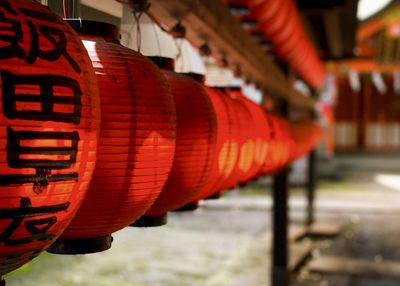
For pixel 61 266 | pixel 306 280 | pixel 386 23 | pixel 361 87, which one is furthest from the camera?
pixel 361 87

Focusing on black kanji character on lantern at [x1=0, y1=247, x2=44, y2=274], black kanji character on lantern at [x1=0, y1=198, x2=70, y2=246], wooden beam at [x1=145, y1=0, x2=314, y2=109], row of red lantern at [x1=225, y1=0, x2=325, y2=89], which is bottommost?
black kanji character on lantern at [x1=0, y1=247, x2=44, y2=274]

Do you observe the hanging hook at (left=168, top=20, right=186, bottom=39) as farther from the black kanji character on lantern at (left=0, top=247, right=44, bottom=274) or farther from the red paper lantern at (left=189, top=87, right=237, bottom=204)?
the black kanji character on lantern at (left=0, top=247, right=44, bottom=274)

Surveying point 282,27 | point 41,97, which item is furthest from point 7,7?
point 282,27

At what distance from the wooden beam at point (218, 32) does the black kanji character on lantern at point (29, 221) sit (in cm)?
127

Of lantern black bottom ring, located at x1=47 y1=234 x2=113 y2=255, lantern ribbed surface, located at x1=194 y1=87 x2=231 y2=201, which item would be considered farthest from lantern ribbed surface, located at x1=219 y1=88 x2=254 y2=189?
lantern black bottom ring, located at x1=47 y1=234 x2=113 y2=255

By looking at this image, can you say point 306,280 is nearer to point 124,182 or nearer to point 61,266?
point 61,266

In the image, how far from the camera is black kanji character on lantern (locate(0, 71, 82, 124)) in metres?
Answer: 1.02

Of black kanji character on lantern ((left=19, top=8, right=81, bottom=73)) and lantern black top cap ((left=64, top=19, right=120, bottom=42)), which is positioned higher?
lantern black top cap ((left=64, top=19, right=120, bottom=42))

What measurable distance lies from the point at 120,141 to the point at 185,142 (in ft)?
1.83

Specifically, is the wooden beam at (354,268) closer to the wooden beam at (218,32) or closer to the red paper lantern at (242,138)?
the wooden beam at (218,32)

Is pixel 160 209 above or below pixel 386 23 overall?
below

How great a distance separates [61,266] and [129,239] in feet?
7.43

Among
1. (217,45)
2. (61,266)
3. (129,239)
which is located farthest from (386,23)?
(217,45)

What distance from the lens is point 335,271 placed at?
8.21m
